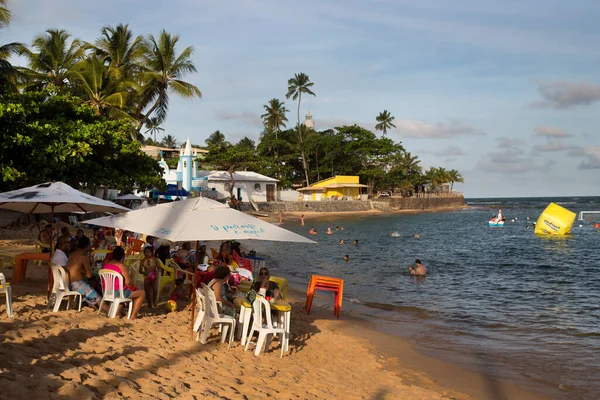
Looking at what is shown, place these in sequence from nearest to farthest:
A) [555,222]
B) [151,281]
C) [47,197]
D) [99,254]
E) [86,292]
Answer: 1. [86,292]
2. [47,197]
3. [151,281]
4. [99,254]
5. [555,222]

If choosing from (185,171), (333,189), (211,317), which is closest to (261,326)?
(211,317)

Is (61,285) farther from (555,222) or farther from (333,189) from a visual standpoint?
(333,189)

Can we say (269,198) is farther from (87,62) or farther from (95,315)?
(95,315)

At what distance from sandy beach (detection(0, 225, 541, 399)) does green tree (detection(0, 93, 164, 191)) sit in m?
10.5

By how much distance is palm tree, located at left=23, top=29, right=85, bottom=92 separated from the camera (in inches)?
1206

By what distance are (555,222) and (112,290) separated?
40837 millimetres

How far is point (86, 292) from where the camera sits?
314 inches

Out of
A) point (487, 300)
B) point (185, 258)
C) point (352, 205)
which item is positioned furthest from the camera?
A: point (352, 205)

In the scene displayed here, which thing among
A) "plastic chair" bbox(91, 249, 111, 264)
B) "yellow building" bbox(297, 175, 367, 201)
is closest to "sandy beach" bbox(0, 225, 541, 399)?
"plastic chair" bbox(91, 249, 111, 264)

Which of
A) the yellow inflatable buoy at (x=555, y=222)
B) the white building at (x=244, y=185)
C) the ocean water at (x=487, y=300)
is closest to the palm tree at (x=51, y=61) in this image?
the ocean water at (x=487, y=300)

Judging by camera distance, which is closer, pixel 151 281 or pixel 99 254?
pixel 151 281

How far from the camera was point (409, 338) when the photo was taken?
10555 millimetres

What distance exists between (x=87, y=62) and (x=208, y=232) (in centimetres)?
2661

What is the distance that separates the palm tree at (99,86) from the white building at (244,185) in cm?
2479
